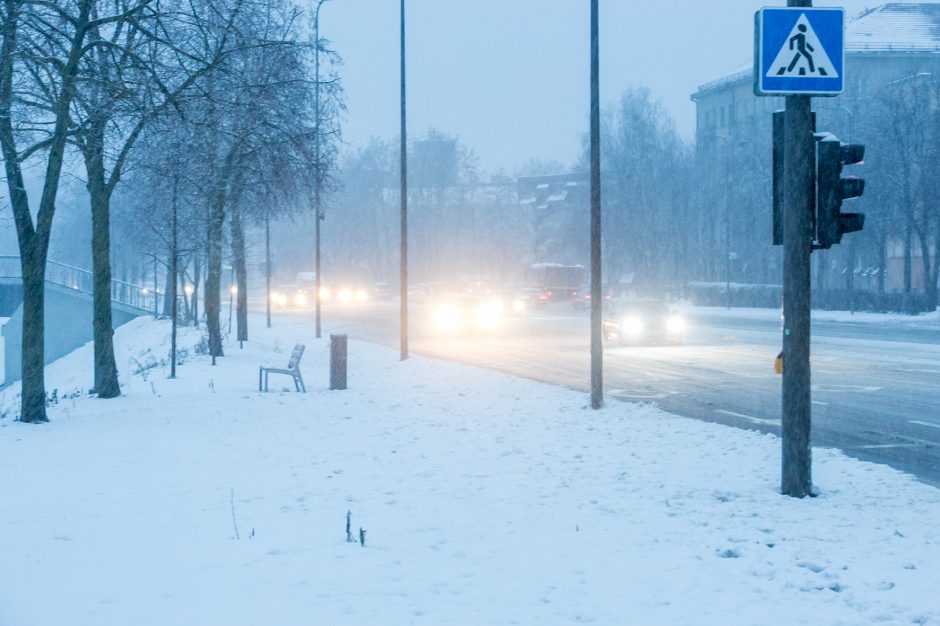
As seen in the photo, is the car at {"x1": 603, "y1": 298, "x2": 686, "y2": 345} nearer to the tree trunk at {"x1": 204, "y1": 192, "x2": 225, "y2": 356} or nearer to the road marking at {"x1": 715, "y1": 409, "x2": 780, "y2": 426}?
the tree trunk at {"x1": 204, "y1": 192, "x2": 225, "y2": 356}

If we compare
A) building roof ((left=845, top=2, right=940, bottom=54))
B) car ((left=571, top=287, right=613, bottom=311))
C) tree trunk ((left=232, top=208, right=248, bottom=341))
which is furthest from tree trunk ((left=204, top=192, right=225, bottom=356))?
building roof ((left=845, top=2, right=940, bottom=54))

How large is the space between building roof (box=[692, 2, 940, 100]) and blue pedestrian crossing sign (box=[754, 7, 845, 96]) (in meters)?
76.7

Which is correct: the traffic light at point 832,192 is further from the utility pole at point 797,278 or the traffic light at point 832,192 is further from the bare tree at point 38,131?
the bare tree at point 38,131

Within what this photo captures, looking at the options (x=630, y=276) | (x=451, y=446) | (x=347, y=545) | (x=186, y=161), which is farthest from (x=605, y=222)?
(x=347, y=545)

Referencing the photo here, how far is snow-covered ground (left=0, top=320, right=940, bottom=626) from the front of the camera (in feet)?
20.0

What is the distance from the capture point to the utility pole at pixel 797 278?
8.56m

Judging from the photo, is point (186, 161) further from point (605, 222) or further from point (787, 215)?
point (605, 222)

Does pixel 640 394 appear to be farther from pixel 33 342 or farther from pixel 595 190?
pixel 33 342

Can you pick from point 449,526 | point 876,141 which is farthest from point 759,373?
point 876,141

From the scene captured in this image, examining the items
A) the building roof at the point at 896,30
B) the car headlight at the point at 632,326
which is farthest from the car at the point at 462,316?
the building roof at the point at 896,30

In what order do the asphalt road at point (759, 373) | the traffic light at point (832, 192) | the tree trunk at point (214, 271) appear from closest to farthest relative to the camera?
the traffic light at point (832, 192)
the asphalt road at point (759, 373)
the tree trunk at point (214, 271)

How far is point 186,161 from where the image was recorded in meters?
18.2

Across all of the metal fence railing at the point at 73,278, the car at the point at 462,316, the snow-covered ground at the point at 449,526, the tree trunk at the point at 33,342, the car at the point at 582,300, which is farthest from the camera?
the car at the point at 582,300

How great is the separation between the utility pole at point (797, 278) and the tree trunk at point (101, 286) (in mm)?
12081
